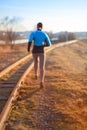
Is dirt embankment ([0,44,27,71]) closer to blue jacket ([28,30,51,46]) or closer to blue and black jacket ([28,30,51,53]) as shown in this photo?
blue and black jacket ([28,30,51,53])

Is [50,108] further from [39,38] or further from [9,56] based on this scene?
[9,56]

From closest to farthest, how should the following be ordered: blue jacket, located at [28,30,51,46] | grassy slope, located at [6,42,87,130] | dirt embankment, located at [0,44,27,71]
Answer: grassy slope, located at [6,42,87,130] < blue jacket, located at [28,30,51,46] < dirt embankment, located at [0,44,27,71]

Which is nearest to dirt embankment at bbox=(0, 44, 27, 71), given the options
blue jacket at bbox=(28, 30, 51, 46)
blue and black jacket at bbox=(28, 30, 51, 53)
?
blue and black jacket at bbox=(28, 30, 51, 53)

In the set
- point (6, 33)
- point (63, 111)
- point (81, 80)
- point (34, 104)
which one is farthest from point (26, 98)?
point (6, 33)

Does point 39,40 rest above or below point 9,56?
above

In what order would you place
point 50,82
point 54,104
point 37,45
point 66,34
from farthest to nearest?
point 66,34, point 50,82, point 37,45, point 54,104

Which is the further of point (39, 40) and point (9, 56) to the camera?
point (9, 56)

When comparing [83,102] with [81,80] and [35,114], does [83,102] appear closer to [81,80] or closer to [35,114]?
[35,114]

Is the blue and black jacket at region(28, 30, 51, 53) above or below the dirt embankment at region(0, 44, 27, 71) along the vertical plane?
above

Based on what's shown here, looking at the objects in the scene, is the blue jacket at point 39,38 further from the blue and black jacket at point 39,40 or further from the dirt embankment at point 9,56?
the dirt embankment at point 9,56

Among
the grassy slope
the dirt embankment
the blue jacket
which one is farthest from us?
the dirt embankment

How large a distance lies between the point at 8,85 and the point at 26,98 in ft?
6.49

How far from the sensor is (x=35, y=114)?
8398 millimetres

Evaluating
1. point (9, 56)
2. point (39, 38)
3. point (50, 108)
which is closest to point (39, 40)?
point (39, 38)
